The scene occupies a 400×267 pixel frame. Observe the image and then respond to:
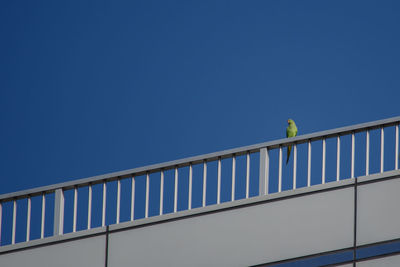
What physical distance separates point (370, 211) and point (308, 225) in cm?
89

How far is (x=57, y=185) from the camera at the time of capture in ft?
42.2

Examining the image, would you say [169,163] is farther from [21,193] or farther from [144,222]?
[21,193]

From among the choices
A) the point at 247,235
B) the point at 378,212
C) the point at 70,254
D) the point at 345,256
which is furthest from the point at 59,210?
the point at 378,212

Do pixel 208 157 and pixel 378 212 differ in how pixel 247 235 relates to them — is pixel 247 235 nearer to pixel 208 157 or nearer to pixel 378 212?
pixel 208 157

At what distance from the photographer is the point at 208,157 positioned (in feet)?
40.6

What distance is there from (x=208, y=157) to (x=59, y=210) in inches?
94.2

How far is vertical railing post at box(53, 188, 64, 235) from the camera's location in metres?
12.8

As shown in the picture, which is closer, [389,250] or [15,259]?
[389,250]

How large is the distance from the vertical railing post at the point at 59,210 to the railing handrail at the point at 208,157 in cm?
10

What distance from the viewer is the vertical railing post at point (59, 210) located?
1282 cm

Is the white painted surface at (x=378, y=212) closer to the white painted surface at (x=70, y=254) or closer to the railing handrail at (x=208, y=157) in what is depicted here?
the railing handrail at (x=208, y=157)

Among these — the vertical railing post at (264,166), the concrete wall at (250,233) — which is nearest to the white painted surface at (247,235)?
the concrete wall at (250,233)

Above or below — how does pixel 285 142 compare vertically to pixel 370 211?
above

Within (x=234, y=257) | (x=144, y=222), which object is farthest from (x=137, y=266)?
(x=234, y=257)
